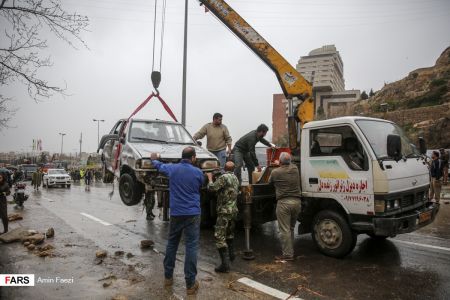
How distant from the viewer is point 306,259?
5.38 metres

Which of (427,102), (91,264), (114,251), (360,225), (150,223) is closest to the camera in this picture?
(360,225)

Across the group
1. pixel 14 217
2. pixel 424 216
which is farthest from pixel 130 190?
pixel 14 217

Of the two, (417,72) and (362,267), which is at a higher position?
(417,72)

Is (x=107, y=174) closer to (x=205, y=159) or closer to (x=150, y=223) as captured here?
(x=150, y=223)

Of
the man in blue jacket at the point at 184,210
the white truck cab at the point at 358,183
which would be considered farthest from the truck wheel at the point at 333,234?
the man in blue jacket at the point at 184,210

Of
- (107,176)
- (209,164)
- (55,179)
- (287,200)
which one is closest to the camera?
(287,200)

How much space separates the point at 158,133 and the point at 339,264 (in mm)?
4496

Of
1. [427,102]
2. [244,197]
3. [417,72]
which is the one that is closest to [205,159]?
[244,197]

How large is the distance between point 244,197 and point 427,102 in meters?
42.6

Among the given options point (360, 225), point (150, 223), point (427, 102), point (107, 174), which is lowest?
point (150, 223)

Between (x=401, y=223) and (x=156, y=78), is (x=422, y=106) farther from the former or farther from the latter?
(x=401, y=223)

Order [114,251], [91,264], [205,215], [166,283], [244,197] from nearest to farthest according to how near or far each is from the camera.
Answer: [166,283]
[91,264]
[244,197]
[114,251]
[205,215]

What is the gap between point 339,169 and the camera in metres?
5.23

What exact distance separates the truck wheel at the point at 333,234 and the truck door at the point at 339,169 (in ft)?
0.88
